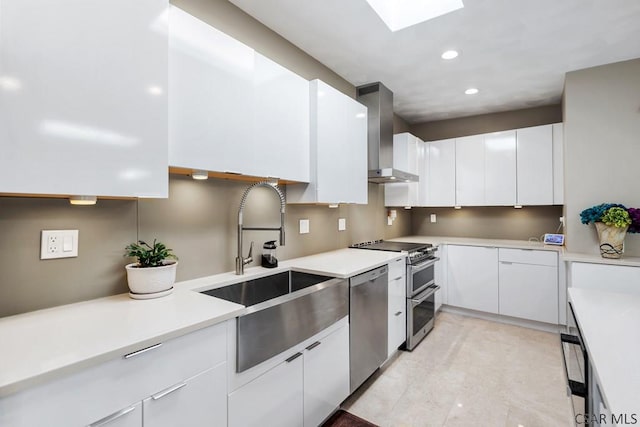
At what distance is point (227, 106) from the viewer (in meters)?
1.51

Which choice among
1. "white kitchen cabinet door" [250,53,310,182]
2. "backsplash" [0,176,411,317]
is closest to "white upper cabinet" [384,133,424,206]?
"backsplash" [0,176,411,317]

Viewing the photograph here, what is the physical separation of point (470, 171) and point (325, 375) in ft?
10.4

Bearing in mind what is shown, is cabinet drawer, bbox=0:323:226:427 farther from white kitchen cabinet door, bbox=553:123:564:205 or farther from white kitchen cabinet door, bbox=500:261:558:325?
white kitchen cabinet door, bbox=553:123:564:205

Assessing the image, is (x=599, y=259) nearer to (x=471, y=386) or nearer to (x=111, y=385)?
(x=471, y=386)

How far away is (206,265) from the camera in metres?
1.75

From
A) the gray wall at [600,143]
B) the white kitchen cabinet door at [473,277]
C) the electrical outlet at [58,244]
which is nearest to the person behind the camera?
the electrical outlet at [58,244]

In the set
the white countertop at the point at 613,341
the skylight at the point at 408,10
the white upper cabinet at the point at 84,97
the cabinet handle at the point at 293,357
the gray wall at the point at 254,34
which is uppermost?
the skylight at the point at 408,10

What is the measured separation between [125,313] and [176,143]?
0.72 m

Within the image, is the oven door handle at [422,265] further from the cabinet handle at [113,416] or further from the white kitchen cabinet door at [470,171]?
the cabinet handle at [113,416]

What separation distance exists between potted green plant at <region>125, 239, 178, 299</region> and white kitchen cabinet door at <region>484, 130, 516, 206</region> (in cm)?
363

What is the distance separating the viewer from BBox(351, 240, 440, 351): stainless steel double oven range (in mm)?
2654

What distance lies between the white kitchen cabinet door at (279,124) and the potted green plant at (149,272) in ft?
2.11

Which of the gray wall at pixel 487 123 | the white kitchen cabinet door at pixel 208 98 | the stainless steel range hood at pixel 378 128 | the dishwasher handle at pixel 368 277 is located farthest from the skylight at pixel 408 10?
the gray wall at pixel 487 123

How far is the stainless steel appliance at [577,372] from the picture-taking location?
1.05 metres
